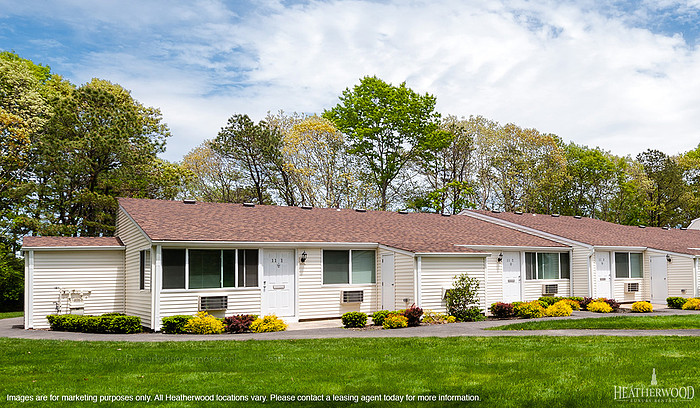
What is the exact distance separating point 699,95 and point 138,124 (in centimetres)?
2983

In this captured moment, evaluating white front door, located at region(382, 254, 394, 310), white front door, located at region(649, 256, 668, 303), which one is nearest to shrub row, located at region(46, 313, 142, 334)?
white front door, located at region(382, 254, 394, 310)

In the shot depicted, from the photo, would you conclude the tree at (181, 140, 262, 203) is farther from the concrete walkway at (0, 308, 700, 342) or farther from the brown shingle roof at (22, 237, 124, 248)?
the concrete walkway at (0, 308, 700, 342)

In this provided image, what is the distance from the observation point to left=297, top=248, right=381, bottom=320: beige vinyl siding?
64.1 ft

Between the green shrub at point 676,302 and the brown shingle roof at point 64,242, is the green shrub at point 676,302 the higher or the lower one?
the lower one

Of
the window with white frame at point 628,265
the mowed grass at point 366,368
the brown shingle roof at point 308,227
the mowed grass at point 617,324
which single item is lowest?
the mowed grass at point 617,324

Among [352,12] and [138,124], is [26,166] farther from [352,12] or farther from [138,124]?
[352,12]

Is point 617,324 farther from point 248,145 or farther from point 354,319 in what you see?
point 248,145

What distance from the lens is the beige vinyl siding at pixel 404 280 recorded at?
19.4 metres

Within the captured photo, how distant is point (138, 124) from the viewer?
3319 cm

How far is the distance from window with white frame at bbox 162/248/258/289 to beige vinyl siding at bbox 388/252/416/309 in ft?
15.5

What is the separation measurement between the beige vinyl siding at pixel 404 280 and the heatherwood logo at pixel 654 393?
38.2 ft

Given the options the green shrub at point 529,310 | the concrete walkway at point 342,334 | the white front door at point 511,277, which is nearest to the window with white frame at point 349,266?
the concrete walkway at point 342,334

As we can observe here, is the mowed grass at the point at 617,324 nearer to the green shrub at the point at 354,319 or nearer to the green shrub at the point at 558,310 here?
the green shrub at the point at 558,310

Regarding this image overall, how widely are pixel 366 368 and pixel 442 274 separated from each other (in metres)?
11.0
